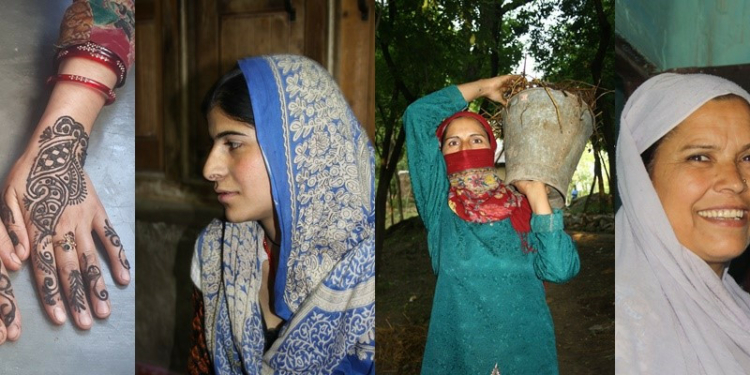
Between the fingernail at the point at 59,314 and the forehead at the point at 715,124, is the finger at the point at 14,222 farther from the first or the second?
the forehead at the point at 715,124

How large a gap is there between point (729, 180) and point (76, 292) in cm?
187

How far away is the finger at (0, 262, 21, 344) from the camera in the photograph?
2002 mm

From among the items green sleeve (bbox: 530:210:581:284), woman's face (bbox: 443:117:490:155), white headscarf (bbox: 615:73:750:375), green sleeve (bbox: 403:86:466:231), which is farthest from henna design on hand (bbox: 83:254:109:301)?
white headscarf (bbox: 615:73:750:375)

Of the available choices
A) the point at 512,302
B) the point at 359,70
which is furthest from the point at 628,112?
the point at 359,70

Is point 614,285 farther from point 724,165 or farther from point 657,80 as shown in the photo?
point 657,80

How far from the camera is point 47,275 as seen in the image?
6.54ft

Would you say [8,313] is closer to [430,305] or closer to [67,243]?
[67,243]

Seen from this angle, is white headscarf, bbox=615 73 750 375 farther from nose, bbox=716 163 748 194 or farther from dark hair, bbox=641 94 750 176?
nose, bbox=716 163 748 194

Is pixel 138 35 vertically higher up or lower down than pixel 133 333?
higher up

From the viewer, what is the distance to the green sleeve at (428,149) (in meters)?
1.78

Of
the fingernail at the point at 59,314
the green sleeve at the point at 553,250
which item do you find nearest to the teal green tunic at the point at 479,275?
the green sleeve at the point at 553,250

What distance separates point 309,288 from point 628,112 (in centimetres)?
98

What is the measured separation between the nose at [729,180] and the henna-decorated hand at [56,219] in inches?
→ 68.1

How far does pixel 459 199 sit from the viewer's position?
1.76m
